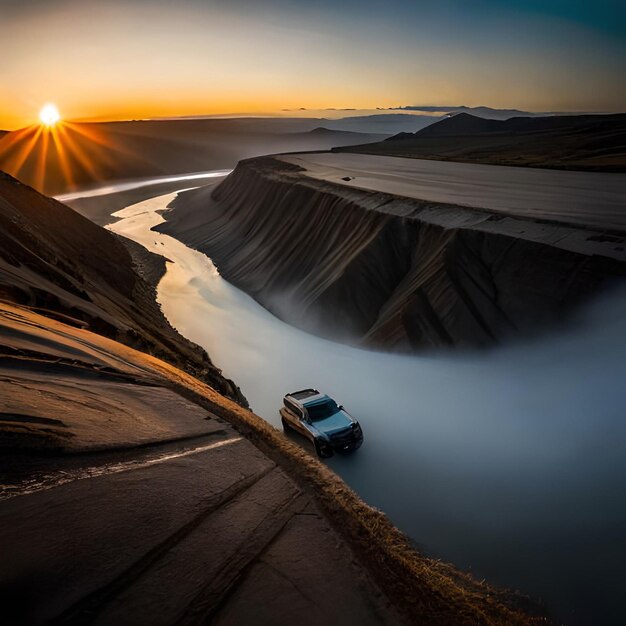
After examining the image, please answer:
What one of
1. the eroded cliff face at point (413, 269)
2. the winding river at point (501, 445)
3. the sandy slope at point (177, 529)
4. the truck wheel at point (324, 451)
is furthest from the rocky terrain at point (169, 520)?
the eroded cliff face at point (413, 269)

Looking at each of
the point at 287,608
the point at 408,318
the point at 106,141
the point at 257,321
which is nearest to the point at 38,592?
the point at 287,608

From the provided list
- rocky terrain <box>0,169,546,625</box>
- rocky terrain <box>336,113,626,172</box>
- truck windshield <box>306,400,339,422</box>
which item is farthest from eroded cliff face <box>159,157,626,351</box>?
rocky terrain <box>336,113,626,172</box>

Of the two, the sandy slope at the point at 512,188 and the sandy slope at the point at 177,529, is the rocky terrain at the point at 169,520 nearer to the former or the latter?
the sandy slope at the point at 177,529

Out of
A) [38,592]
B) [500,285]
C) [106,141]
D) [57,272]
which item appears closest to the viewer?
[38,592]

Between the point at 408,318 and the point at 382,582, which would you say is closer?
the point at 382,582

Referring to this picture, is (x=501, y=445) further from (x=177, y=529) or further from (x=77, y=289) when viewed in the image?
(x=77, y=289)

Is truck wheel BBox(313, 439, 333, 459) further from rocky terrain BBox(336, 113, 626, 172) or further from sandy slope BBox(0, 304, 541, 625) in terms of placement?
rocky terrain BBox(336, 113, 626, 172)

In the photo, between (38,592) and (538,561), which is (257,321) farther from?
(38,592)
